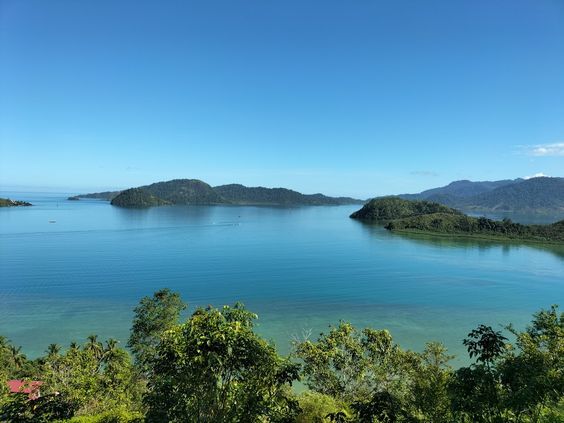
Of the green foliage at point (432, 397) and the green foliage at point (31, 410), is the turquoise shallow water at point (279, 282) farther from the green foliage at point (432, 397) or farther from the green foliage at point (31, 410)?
the green foliage at point (31, 410)

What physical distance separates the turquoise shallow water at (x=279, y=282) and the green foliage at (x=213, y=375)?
27220 millimetres

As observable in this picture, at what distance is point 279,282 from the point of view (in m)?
63.2

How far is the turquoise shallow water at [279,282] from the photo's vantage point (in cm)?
4262

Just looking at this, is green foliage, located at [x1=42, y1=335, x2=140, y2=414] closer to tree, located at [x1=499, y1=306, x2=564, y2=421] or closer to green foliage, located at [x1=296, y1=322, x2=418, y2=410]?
green foliage, located at [x1=296, y1=322, x2=418, y2=410]

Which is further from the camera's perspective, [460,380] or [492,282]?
[492,282]

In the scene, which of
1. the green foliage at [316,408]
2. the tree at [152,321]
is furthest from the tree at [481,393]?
the tree at [152,321]

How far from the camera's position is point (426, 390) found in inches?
457

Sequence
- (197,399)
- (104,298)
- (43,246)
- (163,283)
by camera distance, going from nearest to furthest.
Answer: (197,399)
(104,298)
(163,283)
(43,246)

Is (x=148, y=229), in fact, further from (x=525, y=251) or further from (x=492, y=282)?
(x=525, y=251)

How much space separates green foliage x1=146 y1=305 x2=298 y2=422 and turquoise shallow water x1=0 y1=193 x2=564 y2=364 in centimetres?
2722

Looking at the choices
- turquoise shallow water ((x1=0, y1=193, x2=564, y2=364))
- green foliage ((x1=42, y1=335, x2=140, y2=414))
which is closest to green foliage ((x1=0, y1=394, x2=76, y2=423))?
green foliage ((x1=42, y1=335, x2=140, y2=414))

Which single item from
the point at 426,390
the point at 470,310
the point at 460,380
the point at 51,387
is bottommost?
the point at 470,310

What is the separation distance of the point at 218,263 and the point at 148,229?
62.1 meters

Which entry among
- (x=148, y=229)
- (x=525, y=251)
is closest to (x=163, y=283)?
(x=148, y=229)
